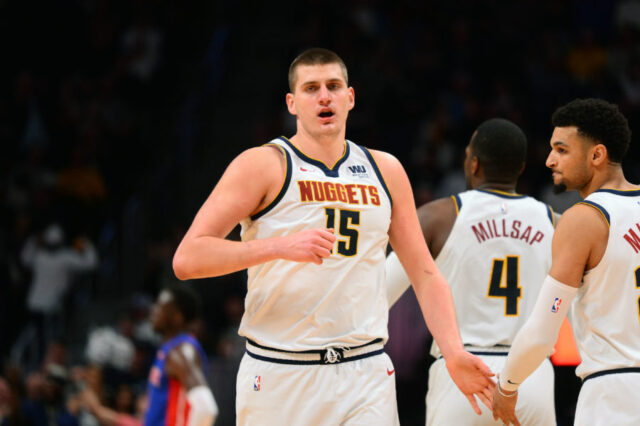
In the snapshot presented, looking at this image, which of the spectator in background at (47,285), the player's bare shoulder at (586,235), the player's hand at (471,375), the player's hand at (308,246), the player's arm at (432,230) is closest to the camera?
the player's hand at (308,246)

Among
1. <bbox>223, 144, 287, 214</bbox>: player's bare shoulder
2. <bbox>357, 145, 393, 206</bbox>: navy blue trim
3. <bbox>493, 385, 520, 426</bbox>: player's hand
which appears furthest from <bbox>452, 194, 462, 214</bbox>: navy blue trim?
<bbox>223, 144, 287, 214</bbox>: player's bare shoulder

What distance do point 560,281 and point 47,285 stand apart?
430 inches

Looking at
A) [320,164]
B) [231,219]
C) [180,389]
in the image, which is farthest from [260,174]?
[180,389]

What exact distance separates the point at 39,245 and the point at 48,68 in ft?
13.4

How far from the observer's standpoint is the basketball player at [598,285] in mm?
4457

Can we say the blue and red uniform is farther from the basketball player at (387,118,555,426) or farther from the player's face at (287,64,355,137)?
the player's face at (287,64,355,137)

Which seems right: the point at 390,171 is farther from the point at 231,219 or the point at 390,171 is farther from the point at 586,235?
the point at 586,235

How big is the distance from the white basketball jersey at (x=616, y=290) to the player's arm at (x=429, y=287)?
610mm

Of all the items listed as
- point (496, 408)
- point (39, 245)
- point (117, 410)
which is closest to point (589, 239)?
point (496, 408)

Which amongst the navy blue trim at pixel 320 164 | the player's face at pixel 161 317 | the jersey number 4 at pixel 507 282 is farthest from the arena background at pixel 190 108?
the navy blue trim at pixel 320 164

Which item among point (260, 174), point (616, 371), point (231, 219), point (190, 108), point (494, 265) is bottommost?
point (616, 371)

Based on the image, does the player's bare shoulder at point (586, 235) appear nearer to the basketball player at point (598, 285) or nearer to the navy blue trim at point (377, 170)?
the basketball player at point (598, 285)

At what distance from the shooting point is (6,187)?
15320 millimetres

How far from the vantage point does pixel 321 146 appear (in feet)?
16.1
